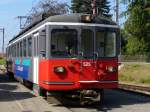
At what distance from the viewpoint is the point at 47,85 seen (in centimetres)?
1670

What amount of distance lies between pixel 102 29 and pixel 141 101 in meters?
3.51

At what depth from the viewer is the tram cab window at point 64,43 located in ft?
54.7

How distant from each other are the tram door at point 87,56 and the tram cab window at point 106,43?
24 centimetres

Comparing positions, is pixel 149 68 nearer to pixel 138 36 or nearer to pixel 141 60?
pixel 138 36

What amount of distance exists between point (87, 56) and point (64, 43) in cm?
85

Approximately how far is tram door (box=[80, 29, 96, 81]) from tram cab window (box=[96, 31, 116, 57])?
0.24 meters

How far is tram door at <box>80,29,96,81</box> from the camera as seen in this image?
16.6m

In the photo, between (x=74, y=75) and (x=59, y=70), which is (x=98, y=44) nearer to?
(x=74, y=75)

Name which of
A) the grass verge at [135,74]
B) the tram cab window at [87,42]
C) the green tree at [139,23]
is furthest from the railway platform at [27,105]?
the green tree at [139,23]

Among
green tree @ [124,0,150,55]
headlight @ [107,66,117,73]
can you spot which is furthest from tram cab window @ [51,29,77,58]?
green tree @ [124,0,150,55]

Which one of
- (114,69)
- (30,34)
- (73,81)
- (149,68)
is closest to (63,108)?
(73,81)

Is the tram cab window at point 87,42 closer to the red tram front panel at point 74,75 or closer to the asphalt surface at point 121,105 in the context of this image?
the red tram front panel at point 74,75

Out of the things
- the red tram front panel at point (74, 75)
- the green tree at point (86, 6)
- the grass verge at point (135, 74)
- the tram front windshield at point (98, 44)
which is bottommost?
the grass verge at point (135, 74)

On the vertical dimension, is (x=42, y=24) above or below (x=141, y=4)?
below
